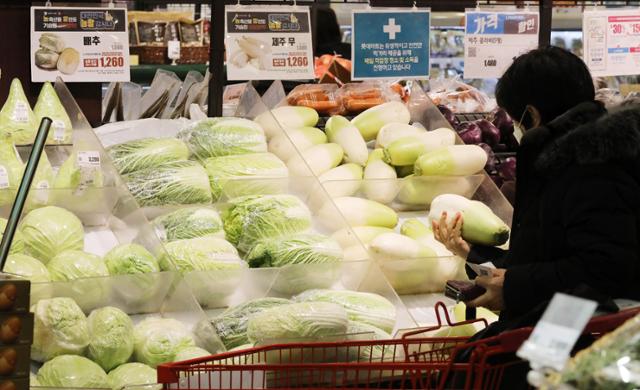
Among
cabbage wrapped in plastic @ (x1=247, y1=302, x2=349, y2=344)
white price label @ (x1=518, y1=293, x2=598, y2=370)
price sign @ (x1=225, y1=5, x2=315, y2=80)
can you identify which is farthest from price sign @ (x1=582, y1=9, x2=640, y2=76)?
white price label @ (x1=518, y1=293, x2=598, y2=370)

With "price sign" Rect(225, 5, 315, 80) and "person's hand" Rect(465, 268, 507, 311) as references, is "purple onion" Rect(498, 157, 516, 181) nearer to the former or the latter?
"price sign" Rect(225, 5, 315, 80)

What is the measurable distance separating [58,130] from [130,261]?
761 mm

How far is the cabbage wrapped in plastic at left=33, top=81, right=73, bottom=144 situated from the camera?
139 inches

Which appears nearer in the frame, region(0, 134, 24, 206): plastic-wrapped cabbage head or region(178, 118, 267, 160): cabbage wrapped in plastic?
region(0, 134, 24, 206): plastic-wrapped cabbage head

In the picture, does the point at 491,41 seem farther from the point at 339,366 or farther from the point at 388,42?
the point at 339,366

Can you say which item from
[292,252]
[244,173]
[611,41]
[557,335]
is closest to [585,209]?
[557,335]

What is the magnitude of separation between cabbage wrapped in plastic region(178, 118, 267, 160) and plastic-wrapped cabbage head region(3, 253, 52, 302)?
933 mm

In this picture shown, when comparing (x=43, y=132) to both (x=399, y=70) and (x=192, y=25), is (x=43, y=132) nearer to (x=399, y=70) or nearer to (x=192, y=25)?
(x=399, y=70)

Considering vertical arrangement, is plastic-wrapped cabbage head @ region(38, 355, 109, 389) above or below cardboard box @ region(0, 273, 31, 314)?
below

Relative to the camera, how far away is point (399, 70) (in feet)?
13.6

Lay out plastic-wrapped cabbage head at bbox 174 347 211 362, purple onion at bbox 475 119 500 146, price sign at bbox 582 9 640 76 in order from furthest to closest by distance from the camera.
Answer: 1. price sign at bbox 582 9 640 76
2. purple onion at bbox 475 119 500 146
3. plastic-wrapped cabbage head at bbox 174 347 211 362

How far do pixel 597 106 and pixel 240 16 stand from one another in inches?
72.0

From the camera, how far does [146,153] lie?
141 inches

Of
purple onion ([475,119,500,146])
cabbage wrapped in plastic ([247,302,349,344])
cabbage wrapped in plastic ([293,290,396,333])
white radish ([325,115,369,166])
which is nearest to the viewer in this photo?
cabbage wrapped in plastic ([247,302,349,344])
